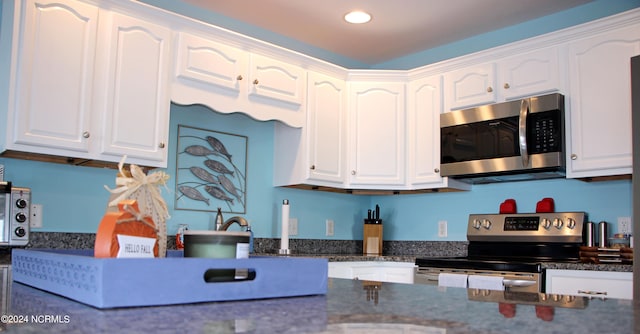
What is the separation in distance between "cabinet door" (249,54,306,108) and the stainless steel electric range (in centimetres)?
135

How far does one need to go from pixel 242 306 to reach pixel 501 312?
0.35 meters

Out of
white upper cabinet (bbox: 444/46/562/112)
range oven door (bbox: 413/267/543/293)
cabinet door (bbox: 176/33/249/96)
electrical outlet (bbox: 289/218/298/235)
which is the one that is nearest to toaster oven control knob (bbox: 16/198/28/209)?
cabinet door (bbox: 176/33/249/96)

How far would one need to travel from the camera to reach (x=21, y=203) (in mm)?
2738

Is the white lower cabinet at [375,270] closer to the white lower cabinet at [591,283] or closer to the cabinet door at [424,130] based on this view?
the cabinet door at [424,130]

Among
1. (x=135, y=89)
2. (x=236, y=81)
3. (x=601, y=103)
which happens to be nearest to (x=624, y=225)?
(x=601, y=103)

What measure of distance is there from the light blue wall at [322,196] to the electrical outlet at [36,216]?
0.09ft

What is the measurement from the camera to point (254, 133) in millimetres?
3977

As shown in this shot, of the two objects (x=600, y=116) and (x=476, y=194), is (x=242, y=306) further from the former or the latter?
(x=476, y=194)

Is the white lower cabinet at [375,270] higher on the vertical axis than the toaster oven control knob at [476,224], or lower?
lower

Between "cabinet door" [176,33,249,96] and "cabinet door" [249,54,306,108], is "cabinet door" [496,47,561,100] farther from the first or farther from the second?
"cabinet door" [176,33,249,96]

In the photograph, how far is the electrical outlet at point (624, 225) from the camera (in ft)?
10.6

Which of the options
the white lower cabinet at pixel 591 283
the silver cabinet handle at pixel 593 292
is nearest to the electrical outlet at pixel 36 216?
the white lower cabinet at pixel 591 283

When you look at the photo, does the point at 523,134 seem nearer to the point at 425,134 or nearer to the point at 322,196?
the point at 425,134

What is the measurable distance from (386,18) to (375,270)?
5.50 feet
